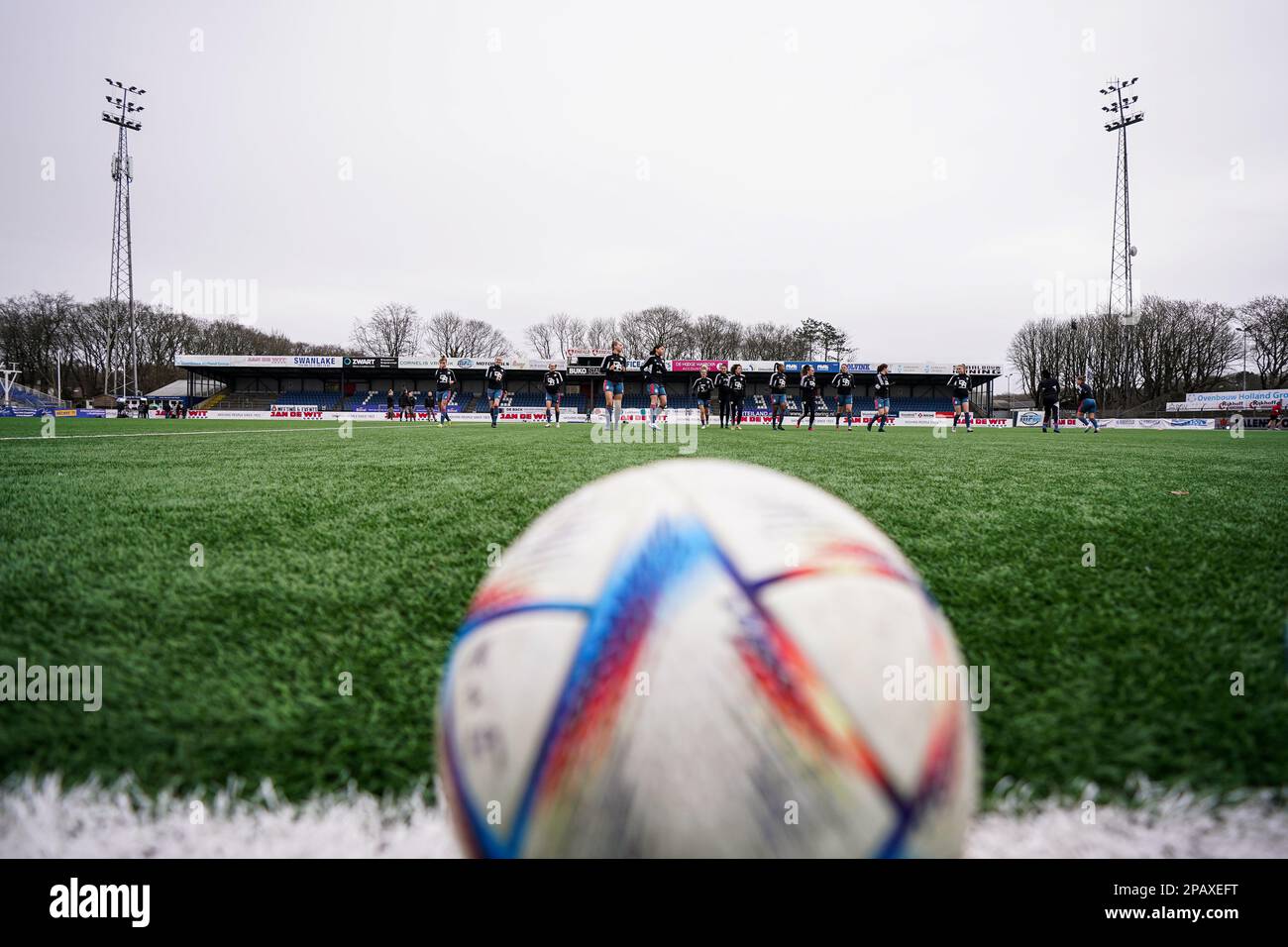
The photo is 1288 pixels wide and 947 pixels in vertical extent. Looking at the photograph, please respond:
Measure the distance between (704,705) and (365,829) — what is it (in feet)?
2.97

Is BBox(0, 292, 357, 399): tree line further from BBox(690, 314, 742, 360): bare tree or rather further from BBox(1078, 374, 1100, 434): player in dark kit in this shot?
BBox(1078, 374, 1100, 434): player in dark kit

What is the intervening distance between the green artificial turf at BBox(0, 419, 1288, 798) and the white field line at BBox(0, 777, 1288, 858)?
0.07 m

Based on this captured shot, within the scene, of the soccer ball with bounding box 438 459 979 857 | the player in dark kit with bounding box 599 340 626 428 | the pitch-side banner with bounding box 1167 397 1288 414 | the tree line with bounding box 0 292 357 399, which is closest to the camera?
the soccer ball with bounding box 438 459 979 857

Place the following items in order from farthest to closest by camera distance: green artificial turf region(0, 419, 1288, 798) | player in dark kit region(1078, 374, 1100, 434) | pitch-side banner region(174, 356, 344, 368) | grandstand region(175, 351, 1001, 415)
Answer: grandstand region(175, 351, 1001, 415)
pitch-side banner region(174, 356, 344, 368)
player in dark kit region(1078, 374, 1100, 434)
green artificial turf region(0, 419, 1288, 798)

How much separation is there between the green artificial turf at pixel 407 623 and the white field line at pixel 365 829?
7 centimetres

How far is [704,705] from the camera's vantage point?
93cm

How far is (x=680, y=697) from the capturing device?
0.93 m

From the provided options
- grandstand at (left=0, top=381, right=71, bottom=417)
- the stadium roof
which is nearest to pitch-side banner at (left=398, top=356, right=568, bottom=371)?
the stadium roof

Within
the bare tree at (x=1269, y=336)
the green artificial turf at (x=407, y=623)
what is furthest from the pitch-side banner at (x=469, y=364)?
the bare tree at (x=1269, y=336)

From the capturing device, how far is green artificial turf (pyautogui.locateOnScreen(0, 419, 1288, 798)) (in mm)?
1564

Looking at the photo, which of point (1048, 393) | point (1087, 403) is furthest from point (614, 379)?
point (1087, 403)
